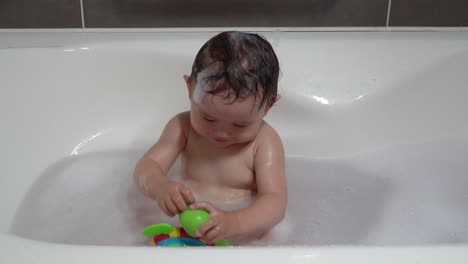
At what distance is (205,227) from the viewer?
0.83 meters

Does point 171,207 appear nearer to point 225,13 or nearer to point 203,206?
point 203,206

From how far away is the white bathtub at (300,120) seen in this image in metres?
1.20

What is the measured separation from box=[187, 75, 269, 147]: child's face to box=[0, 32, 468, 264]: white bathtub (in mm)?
243

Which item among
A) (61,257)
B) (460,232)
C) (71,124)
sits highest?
(61,257)

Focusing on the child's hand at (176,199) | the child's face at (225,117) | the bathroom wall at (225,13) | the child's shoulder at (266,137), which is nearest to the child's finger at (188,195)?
the child's hand at (176,199)

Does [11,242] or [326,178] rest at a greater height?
[11,242]

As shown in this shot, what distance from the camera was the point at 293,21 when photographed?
4.82 feet

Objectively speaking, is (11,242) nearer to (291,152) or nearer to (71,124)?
(71,124)

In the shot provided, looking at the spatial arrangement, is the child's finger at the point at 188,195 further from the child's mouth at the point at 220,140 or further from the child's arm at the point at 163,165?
the child's mouth at the point at 220,140

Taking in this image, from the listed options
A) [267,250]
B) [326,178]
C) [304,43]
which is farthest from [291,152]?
[267,250]

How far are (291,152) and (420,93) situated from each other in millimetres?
334

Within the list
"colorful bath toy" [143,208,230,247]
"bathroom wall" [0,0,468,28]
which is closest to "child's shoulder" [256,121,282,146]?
"colorful bath toy" [143,208,230,247]

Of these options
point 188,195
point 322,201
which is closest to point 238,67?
point 188,195

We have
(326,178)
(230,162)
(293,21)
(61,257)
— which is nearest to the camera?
(61,257)
